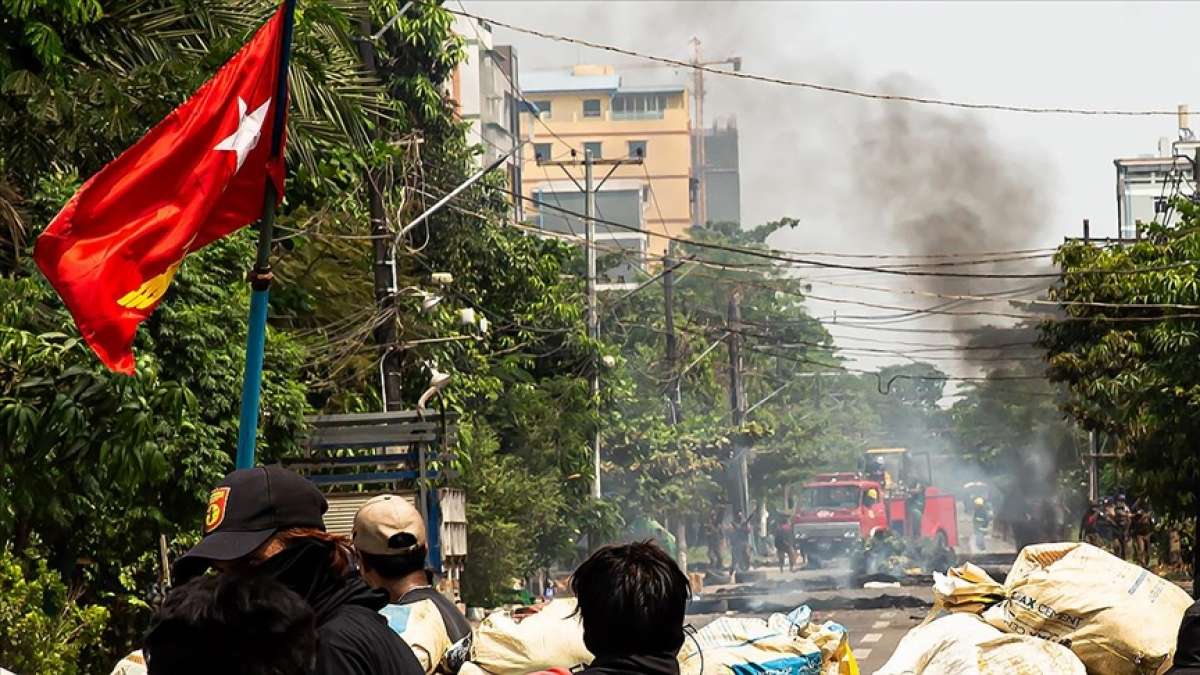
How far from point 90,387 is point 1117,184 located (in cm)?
4719

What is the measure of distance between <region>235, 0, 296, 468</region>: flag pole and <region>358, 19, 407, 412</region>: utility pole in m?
13.3

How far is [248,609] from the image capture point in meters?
3.00

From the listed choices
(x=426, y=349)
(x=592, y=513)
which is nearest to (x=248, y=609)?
(x=426, y=349)

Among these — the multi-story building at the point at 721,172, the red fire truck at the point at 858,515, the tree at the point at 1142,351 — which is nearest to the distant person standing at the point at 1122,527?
the tree at the point at 1142,351

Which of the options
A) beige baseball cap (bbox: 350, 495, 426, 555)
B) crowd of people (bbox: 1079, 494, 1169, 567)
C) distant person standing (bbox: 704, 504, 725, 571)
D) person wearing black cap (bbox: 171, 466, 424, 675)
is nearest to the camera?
person wearing black cap (bbox: 171, 466, 424, 675)

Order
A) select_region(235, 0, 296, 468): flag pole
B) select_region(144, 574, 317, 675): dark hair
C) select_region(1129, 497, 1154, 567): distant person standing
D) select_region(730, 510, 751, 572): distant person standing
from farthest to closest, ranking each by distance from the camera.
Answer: select_region(730, 510, 751, 572): distant person standing → select_region(1129, 497, 1154, 567): distant person standing → select_region(235, 0, 296, 468): flag pole → select_region(144, 574, 317, 675): dark hair

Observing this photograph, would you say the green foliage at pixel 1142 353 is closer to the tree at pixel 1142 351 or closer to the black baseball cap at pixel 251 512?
the tree at pixel 1142 351

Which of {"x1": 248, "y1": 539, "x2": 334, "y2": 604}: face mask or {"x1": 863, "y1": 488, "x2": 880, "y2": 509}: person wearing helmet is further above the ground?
{"x1": 248, "y1": 539, "x2": 334, "y2": 604}: face mask

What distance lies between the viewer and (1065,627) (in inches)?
246

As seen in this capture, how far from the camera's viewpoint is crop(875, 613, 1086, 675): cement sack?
234 inches

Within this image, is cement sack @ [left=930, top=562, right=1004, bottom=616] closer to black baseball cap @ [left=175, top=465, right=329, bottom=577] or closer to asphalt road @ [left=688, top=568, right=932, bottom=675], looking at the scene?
black baseball cap @ [left=175, top=465, right=329, bottom=577]

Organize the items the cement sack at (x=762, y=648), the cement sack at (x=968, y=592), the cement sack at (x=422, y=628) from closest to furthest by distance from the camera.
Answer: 1. the cement sack at (x=422, y=628)
2. the cement sack at (x=762, y=648)
3. the cement sack at (x=968, y=592)

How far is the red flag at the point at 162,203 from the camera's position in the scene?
760 cm

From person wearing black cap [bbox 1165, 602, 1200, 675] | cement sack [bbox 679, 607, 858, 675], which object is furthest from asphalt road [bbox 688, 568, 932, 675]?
person wearing black cap [bbox 1165, 602, 1200, 675]
